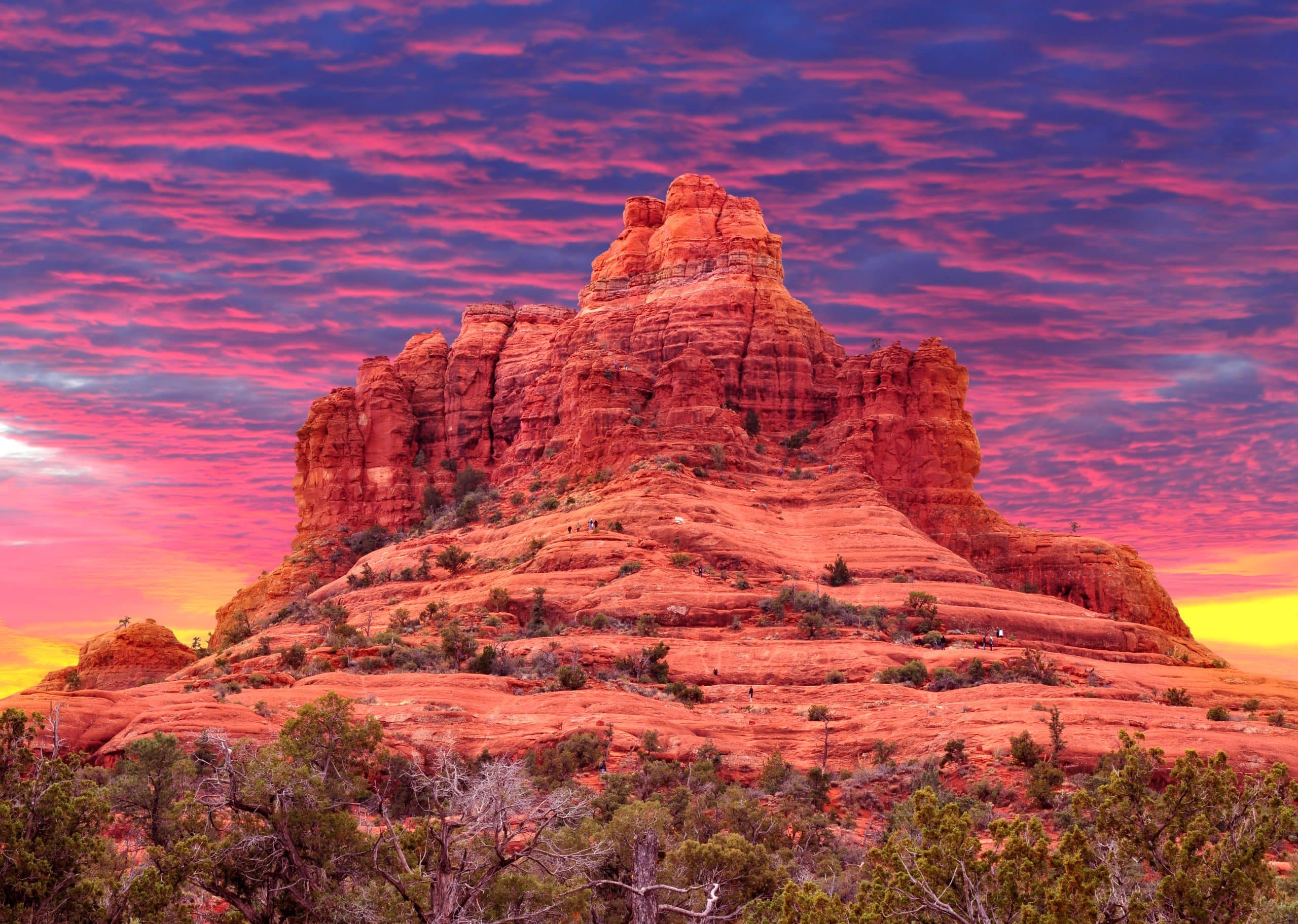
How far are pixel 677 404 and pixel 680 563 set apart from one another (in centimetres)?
2324

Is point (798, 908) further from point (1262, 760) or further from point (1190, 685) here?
point (1190, 685)

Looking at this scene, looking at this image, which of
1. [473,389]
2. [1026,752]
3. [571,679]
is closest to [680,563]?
[571,679]

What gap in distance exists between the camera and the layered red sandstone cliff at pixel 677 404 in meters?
86.7

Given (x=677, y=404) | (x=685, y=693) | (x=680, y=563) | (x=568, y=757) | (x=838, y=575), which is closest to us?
(x=568, y=757)

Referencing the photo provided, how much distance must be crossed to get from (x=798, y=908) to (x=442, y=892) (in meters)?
5.45

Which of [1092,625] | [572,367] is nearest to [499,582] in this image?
[572,367]

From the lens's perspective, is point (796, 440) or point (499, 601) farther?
point (796, 440)

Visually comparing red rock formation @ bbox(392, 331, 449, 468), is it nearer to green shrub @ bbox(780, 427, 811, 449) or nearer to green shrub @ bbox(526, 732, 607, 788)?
green shrub @ bbox(780, 427, 811, 449)

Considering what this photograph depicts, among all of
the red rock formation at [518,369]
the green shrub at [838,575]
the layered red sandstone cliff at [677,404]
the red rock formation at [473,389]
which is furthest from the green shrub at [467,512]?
the green shrub at [838,575]

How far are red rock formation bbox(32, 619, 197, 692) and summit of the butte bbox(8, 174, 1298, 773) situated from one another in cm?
559

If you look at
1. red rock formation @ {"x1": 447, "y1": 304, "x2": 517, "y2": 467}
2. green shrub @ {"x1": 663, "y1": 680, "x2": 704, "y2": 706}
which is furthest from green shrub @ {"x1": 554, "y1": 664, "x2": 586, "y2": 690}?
red rock formation @ {"x1": 447, "y1": 304, "x2": 517, "y2": 467}

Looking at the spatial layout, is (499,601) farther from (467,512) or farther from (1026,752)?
(1026,752)

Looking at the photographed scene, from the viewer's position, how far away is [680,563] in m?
65.7

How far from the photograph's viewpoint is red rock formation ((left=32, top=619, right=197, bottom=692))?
7469 cm
